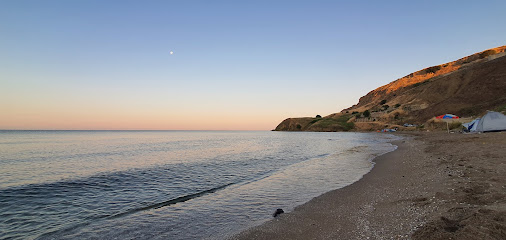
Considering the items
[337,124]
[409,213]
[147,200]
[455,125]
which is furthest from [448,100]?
[147,200]

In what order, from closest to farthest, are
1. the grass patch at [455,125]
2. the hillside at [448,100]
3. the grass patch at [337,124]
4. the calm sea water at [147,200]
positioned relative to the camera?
1. the calm sea water at [147,200]
2. the grass patch at [455,125]
3. the hillside at [448,100]
4. the grass patch at [337,124]

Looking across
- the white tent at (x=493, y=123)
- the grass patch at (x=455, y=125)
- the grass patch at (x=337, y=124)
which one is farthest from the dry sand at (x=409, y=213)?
the grass patch at (x=337, y=124)

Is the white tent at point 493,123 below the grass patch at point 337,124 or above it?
below

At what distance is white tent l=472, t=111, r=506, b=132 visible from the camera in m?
41.0

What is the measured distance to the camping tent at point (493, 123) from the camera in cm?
4102

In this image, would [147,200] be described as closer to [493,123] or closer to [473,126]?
[493,123]

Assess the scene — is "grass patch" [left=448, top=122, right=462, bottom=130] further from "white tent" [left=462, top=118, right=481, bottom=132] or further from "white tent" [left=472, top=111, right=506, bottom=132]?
"white tent" [left=472, top=111, right=506, bottom=132]

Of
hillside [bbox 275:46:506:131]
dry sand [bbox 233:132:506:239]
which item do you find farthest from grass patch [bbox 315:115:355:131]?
dry sand [bbox 233:132:506:239]

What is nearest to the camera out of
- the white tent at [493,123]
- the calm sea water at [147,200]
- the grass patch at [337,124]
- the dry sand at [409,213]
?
the dry sand at [409,213]

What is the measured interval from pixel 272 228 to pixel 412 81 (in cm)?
22736

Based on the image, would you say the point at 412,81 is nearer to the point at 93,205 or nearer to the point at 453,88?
the point at 453,88

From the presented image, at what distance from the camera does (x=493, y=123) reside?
42.2 meters

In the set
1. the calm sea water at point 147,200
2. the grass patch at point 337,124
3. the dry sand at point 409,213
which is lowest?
the calm sea water at point 147,200

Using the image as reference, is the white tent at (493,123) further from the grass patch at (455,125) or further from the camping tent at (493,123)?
the grass patch at (455,125)
